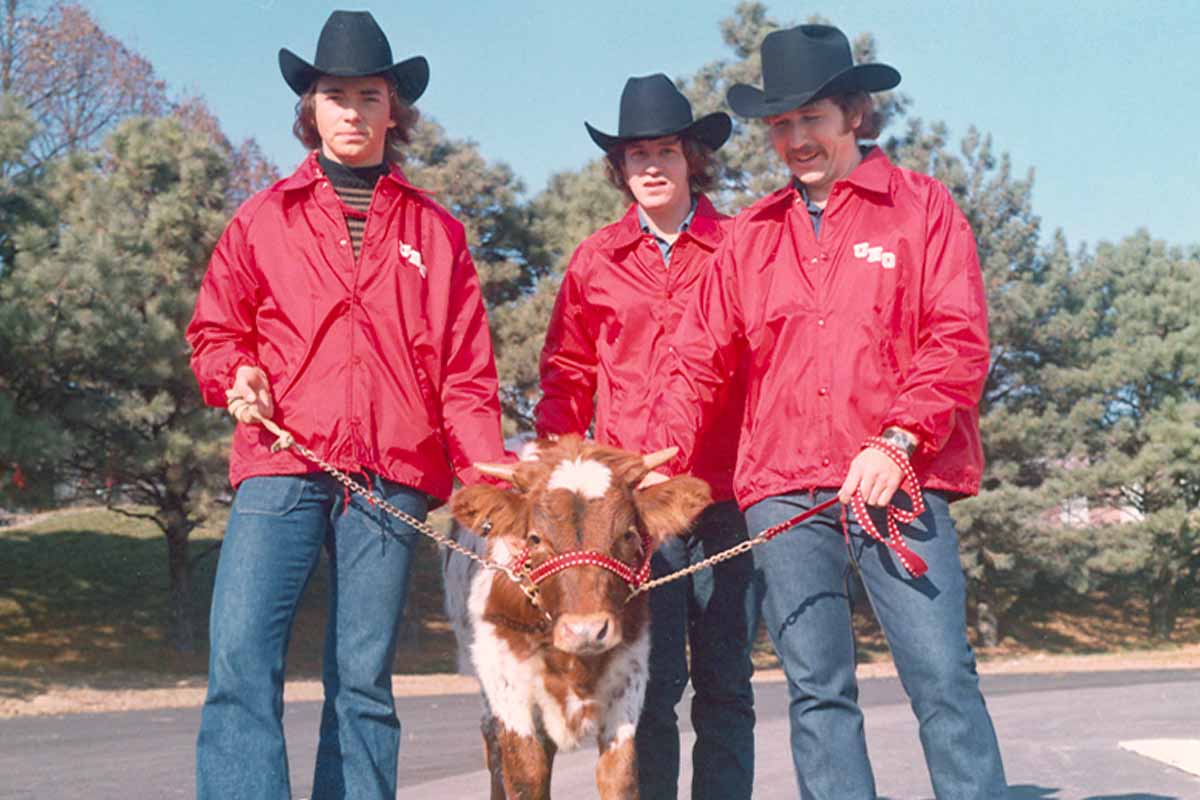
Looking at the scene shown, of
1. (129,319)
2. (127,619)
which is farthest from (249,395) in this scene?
(127,619)

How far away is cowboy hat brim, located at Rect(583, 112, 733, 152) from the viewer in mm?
5379

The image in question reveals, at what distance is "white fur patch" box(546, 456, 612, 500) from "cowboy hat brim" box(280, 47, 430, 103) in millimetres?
1582

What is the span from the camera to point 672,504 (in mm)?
4578

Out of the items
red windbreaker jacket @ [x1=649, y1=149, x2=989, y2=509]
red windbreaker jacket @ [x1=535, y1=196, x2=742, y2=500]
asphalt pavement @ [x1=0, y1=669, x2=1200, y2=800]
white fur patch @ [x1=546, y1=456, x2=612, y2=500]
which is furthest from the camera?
asphalt pavement @ [x1=0, y1=669, x2=1200, y2=800]

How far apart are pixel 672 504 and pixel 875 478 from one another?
0.90 m

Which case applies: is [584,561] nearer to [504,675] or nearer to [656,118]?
[504,675]

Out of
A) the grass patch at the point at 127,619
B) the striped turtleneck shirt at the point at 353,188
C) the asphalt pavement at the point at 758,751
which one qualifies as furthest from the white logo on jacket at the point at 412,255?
the grass patch at the point at 127,619

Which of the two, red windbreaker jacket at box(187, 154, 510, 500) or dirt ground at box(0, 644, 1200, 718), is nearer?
red windbreaker jacket at box(187, 154, 510, 500)

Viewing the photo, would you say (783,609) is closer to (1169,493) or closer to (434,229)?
(434,229)

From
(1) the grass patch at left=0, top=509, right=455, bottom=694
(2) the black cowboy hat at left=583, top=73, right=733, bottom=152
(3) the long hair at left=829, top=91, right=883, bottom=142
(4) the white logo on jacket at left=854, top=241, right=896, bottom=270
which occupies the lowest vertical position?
(1) the grass patch at left=0, top=509, right=455, bottom=694

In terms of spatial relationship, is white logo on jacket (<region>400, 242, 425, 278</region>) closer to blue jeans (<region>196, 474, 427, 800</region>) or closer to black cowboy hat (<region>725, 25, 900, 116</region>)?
blue jeans (<region>196, 474, 427, 800</region>)

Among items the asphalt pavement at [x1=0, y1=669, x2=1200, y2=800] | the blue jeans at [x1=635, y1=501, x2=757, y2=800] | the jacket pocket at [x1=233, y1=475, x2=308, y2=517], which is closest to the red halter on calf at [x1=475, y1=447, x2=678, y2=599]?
the blue jeans at [x1=635, y1=501, x2=757, y2=800]

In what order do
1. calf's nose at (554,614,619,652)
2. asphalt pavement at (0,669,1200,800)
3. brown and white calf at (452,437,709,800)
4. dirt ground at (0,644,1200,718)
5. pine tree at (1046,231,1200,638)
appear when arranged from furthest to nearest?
pine tree at (1046,231,1200,638) → dirt ground at (0,644,1200,718) → asphalt pavement at (0,669,1200,800) → brown and white calf at (452,437,709,800) → calf's nose at (554,614,619,652)

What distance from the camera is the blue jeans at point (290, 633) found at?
13.1ft
